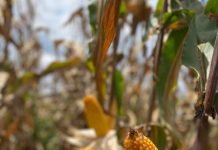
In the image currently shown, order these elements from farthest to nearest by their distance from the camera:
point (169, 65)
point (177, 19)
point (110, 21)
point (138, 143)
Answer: point (169, 65) → point (177, 19) → point (110, 21) → point (138, 143)

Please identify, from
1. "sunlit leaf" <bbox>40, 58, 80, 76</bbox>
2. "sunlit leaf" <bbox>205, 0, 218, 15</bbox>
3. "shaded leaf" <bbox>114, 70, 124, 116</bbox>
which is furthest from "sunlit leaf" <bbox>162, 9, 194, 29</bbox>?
"sunlit leaf" <bbox>40, 58, 80, 76</bbox>

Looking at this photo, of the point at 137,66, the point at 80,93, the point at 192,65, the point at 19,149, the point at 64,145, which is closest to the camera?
the point at 192,65

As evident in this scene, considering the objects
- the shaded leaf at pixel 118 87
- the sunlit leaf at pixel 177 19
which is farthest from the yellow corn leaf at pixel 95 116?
the sunlit leaf at pixel 177 19

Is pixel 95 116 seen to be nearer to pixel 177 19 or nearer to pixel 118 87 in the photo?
pixel 118 87

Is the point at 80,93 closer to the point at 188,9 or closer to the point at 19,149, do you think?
the point at 19,149

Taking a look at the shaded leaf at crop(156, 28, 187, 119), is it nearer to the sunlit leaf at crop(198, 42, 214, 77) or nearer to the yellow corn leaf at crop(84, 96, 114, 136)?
the yellow corn leaf at crop(84, 96, 114, 136)

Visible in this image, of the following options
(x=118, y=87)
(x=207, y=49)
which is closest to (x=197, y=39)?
(x=207, y=49)

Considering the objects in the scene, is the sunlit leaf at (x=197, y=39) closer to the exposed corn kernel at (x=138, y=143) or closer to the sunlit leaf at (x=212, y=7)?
the sunlit leaf at (x=212, y=7)

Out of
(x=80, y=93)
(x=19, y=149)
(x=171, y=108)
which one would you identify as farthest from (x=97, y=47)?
(x=80, y=93)
